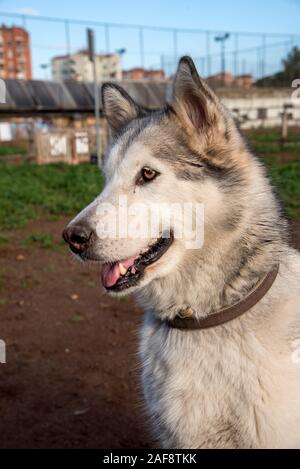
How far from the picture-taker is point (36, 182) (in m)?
13.1

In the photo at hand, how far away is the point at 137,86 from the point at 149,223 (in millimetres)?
27421

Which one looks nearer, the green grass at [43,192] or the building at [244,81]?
the green grass at [43,192]

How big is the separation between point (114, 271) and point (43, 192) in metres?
9.79

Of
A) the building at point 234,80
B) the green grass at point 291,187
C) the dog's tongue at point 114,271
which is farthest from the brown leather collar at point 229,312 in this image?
the building at point 234,80

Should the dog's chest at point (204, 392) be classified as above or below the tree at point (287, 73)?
below

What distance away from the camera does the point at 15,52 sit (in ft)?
176

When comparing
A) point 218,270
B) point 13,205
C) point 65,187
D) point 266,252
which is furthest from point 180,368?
point 65,187

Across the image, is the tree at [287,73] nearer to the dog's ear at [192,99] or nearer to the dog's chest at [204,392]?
the dog's ear at [192,99]

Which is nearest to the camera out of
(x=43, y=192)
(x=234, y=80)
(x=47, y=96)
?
(x=43, y=192)

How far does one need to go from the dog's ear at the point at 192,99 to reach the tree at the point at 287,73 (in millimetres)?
32780

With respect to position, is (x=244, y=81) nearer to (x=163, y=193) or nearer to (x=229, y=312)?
(x=163, y=193)

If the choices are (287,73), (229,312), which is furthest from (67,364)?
(287,73)

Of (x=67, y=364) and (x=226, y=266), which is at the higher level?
(x=226, y=266)

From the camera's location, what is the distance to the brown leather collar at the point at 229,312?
2088 mm
